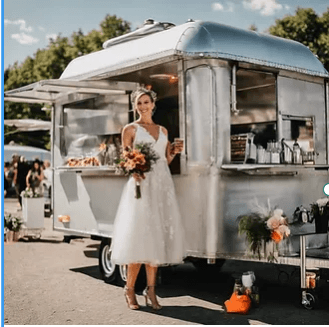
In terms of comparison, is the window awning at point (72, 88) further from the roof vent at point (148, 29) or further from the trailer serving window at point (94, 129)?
the roof vent at point (148, 29)

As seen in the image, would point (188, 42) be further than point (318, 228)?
No

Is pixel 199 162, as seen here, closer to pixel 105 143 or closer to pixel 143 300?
pixel 143 300

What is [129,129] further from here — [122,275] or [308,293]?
[308,293]

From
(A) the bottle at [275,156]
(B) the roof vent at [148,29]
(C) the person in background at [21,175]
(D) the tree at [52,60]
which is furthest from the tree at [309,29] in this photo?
(A) the bottle at [275,156]

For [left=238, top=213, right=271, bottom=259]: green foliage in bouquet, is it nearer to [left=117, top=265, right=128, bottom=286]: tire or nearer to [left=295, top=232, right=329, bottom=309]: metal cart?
[left=295, top=232, right=329, bottom=309]: metal cart

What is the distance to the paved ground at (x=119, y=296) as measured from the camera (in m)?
5.48

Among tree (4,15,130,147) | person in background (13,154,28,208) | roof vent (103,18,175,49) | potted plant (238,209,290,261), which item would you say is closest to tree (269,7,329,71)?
tree (4,15,130,147)

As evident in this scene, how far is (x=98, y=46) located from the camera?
24.8m

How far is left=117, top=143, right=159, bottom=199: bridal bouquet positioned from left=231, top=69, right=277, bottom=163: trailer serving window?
102 centimetres

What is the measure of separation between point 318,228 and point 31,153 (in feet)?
68.3

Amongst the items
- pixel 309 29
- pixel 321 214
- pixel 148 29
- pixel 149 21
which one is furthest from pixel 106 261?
pixel 309 29

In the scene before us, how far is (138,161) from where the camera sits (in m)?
5.64

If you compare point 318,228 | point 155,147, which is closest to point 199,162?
point 155,147

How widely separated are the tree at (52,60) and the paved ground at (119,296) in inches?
544
